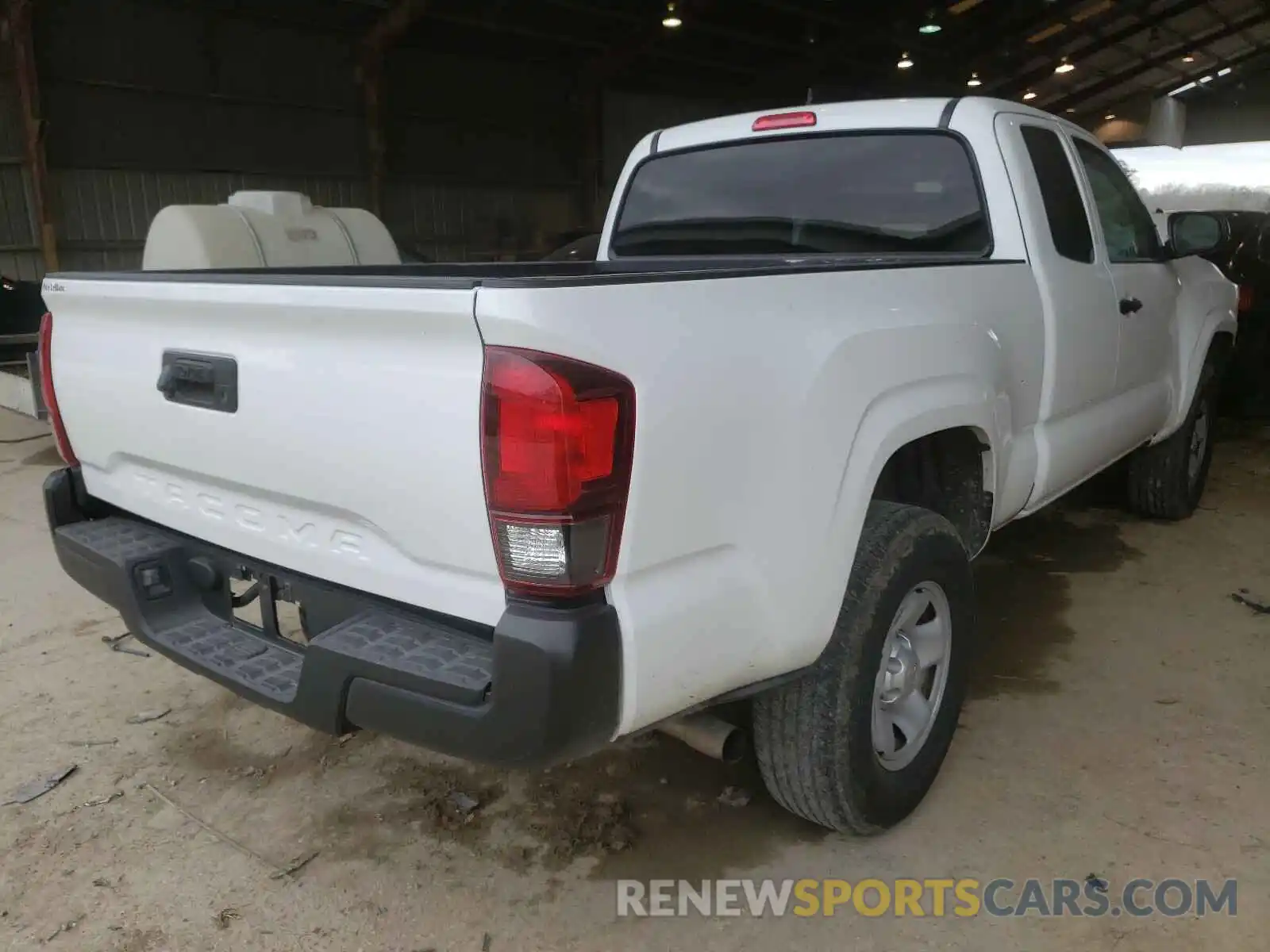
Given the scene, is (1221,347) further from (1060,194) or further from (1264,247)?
(1264,247)

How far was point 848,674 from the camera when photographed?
7.08 feet

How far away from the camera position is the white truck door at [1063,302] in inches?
119

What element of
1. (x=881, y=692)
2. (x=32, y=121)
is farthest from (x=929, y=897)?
(x=32, y=121)

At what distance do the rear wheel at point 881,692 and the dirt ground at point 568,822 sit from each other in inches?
8.0

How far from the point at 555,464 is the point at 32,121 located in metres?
12.6

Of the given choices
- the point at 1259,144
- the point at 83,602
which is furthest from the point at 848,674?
the point at 1259,144

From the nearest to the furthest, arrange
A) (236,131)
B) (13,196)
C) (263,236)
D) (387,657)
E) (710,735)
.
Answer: (387,657) → (710,735) → (263,236) → (13,196) → (236,131)

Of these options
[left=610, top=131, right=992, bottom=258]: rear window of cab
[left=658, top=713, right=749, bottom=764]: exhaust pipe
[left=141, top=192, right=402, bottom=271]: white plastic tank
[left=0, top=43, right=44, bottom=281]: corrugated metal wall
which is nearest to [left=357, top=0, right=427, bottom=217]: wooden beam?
[left=0, top=43, right=44, bottom=281]: corrugated metal wall

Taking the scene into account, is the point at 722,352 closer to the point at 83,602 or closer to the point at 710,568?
the point at 710,568

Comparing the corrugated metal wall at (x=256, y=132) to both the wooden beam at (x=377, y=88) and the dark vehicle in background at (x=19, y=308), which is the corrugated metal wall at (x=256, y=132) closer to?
the wooden beam at (x=377, y=88)

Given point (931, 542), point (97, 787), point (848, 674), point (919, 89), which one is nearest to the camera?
point (848, 674)

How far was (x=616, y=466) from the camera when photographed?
1625 millimetres

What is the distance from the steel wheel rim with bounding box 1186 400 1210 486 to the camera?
496 centimetres

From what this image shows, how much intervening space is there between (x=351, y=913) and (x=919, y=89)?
24.6m
